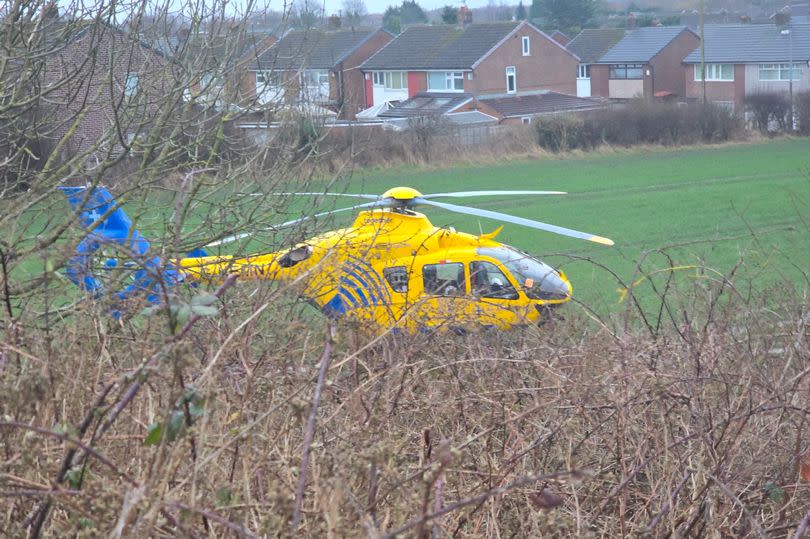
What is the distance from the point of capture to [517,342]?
565cm

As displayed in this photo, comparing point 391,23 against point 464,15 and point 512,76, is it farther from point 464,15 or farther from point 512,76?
point 512,76

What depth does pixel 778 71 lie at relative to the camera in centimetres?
6372

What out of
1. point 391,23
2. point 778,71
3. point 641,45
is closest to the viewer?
point 778,71

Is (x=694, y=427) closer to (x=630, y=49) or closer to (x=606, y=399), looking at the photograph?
(x=606, y=399)

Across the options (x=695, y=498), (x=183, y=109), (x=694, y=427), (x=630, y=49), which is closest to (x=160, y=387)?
(x=695, y=498)

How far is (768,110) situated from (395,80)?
76.4 ft

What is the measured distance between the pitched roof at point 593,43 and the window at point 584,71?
0.49 metres

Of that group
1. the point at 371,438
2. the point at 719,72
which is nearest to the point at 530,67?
the point at 719,72

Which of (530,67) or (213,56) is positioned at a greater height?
(530,67)

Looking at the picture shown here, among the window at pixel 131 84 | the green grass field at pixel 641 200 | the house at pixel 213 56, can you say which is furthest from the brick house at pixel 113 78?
the green grass field at pixel 641 200

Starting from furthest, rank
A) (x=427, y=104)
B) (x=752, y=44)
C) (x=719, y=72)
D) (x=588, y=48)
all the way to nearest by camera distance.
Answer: (x=588, y=48) < (x=719, y=72) < (x=752, y=44) < (x=427, y=104)

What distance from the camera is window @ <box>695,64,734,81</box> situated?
64688mm

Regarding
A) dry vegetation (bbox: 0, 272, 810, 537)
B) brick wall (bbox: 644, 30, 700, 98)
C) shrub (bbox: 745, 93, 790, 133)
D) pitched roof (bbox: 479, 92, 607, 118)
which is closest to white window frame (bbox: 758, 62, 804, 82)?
brick wall (bbox: 644, 30, 700, 98)

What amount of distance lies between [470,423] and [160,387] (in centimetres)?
119
